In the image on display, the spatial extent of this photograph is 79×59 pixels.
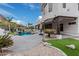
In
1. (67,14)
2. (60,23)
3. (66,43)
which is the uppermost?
(67,14)

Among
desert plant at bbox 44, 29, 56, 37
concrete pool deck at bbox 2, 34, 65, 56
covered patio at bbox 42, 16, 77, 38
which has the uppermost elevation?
covered patio at bbox 42, 16, 77, 38

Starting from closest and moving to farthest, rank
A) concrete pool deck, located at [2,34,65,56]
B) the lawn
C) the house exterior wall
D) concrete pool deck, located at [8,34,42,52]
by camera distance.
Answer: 1. the lawn
2. concrete pool deck, located at [2,34,65,56]
3. concrete pool deck, located at [8,34,42,52]
4. the house exterior wall

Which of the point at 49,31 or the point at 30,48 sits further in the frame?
the point at 49,31

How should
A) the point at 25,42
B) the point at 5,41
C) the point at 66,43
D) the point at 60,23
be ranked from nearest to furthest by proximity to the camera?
the point at 5,41 < the point at 66,43 < the point at 25,42 < the point at 60,23

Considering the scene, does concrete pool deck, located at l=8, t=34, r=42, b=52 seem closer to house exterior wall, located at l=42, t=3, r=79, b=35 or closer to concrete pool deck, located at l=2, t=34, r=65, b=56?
concrete pool deck, located at l=2, t=34, r=65, b=56

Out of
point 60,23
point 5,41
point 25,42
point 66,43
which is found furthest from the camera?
point 60,23

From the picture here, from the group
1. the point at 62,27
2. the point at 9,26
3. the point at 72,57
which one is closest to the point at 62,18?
the point at 62,27

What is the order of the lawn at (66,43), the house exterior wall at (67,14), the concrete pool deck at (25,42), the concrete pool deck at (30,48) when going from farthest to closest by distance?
the house exterior wall at (67,14) < the concrete pool deck at (25,42) < the concrete pool deck at (30,48) < the lawn at (66,43)

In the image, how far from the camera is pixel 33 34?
21.3 feet

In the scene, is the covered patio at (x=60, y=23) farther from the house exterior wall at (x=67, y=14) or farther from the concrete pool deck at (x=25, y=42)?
the concrete pool deck at (x=25, y=42)

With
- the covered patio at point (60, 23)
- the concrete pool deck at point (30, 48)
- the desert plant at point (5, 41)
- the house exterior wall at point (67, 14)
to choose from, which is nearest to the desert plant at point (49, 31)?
the covered patio at point (60, 23)

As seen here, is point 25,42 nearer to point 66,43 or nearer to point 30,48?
point 30,48

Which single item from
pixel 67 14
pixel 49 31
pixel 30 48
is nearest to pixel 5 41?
pixel 30 48

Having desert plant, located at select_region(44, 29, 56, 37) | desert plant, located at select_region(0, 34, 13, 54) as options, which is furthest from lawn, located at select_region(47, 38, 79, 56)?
desert plant, located at select_region(0, 34, 13, 54)
